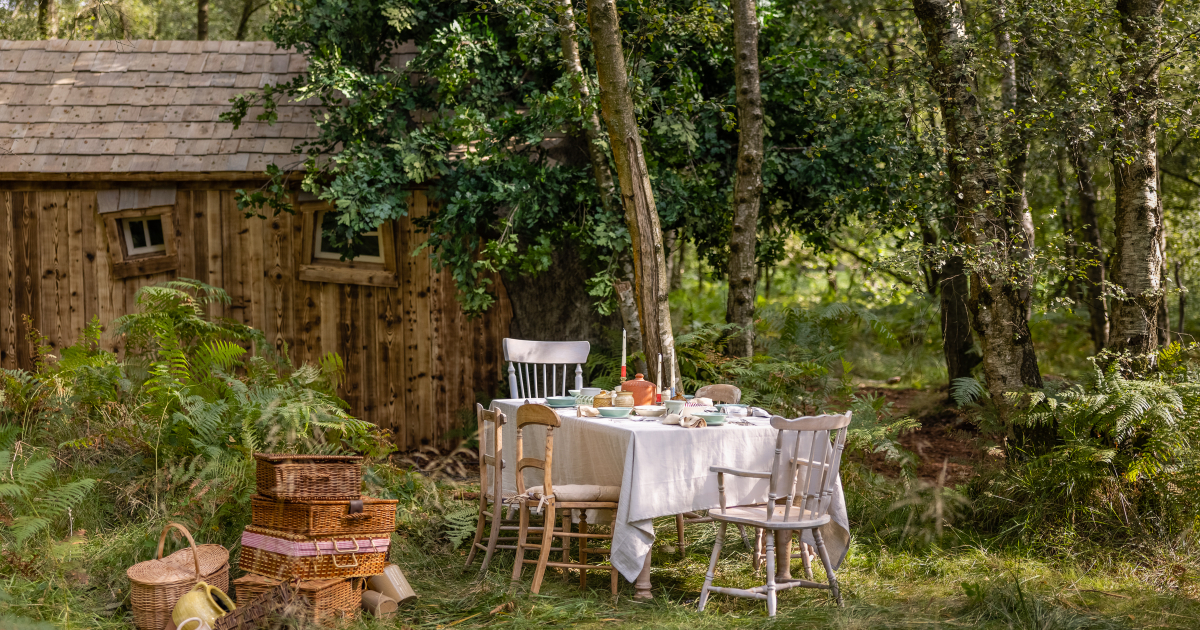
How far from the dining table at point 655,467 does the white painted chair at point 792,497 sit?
114 millimetres

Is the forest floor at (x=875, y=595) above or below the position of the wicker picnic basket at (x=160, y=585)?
below

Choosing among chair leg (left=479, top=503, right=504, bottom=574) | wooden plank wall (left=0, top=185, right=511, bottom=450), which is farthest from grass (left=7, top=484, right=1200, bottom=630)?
wooden plank wall (left=0, top=185, right=511, bottom=450)

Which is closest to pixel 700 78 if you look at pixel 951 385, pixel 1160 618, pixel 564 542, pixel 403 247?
pixel 403 247

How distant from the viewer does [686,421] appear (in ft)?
15.2

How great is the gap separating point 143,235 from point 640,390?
18.5ft

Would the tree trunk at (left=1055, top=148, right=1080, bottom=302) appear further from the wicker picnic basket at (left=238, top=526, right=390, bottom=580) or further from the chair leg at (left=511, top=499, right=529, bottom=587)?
the wicker picnic basket at (left=238, top=526, right=390, bottom=580)

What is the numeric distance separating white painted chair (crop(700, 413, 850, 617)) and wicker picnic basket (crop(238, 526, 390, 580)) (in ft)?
5.42

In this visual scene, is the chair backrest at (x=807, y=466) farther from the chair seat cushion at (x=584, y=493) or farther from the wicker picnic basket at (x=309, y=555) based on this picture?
the wicker picnic basket at (x=309, y=555)

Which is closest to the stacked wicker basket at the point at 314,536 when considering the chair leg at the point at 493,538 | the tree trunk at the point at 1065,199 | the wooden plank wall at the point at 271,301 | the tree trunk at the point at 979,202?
the chair leg at the point at 493,538

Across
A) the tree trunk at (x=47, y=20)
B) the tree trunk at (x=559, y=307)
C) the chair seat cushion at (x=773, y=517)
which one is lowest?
the chair seat cushion at (x=773, y=517)

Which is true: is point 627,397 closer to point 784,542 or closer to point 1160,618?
point 784,542

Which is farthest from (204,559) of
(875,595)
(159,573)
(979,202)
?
(979,202)

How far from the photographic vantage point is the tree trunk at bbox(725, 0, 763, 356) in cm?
704

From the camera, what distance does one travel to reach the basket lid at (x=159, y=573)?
416 cm
